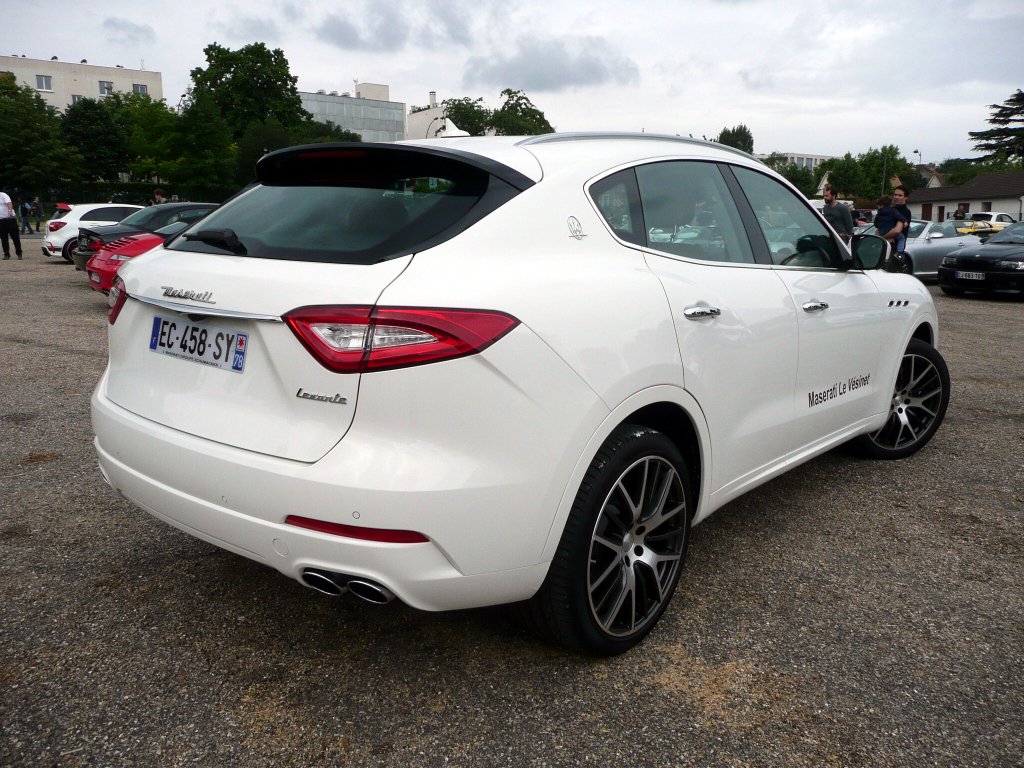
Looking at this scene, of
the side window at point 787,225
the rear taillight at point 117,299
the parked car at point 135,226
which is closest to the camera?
the rear taillight at point 117,299

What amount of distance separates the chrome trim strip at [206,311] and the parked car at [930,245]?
635 inches

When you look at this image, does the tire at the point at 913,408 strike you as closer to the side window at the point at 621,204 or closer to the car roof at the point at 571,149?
the car roof at the point at 571,149

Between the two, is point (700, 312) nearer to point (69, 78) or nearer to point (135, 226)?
point (135, 226)

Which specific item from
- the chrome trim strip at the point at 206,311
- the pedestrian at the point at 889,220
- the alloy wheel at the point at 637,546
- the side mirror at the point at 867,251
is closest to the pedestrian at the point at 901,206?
the pedestrian at the point at 889,220

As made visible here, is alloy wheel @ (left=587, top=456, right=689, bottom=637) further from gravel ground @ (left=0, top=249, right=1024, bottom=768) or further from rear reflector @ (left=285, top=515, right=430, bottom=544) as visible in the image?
rear reflector @ (left=285, top=515, right=430, bottom=544)

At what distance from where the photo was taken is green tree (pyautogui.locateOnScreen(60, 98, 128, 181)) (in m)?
63.0

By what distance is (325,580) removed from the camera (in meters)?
2.21

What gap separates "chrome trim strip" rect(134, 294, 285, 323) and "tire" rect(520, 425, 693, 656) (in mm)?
992

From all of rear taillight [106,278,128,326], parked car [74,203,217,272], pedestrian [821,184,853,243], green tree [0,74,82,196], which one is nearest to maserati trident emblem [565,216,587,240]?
rear taillight [106,278,128,326]

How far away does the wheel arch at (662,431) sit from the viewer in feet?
7.67

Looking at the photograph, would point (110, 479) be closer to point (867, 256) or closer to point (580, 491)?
point (580, 491)

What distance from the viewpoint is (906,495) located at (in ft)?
14.0

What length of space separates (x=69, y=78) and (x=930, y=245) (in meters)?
101

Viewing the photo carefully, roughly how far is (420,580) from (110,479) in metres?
1.26
